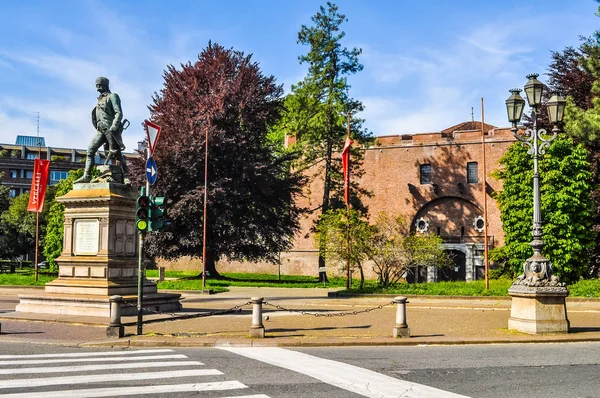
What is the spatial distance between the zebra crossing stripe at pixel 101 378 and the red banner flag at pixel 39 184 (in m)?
27.0

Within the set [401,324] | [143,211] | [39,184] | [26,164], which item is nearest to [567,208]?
[401,324]

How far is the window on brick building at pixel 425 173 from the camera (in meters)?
49.7

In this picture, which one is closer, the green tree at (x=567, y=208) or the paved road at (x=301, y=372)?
the paved road at (x=301, y=372)

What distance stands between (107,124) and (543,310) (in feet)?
42.3

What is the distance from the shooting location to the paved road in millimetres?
7559

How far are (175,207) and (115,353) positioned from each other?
79.6ft

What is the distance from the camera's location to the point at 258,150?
3822 cm

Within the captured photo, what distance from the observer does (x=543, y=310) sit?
1348cm

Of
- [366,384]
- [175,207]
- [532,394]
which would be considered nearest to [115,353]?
[366,384]

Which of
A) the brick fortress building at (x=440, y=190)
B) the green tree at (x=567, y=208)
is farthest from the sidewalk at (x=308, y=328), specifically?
the brick fortress building at (x=440, y=190)

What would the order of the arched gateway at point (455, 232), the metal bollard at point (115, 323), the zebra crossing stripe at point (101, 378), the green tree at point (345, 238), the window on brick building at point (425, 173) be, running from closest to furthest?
1. the zebra crossing stripe at point (101, 378)
2. the metal bollard at point (115, 323)
3. the green tree at point (345, 238)
4. the arched gateway at point (455, 232)
5. the window on brick building at point (425, 173)

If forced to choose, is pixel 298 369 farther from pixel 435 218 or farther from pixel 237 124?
pixel 435 218

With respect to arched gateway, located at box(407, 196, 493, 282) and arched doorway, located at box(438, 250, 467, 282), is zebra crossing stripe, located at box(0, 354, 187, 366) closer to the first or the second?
arched gateway, located at box(407, 196, 493, 282)

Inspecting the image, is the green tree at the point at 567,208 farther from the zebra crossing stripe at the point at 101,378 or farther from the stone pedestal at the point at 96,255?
the zebra crossing stripe at the point at 101,378
